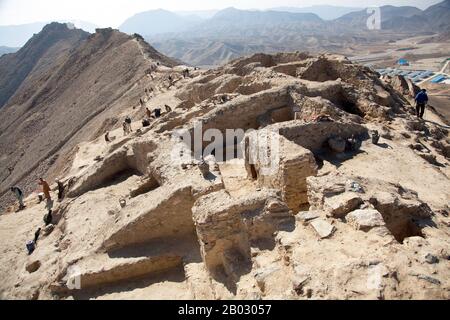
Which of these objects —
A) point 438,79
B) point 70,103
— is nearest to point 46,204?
point 70,103

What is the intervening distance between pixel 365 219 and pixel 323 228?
673 millimetres

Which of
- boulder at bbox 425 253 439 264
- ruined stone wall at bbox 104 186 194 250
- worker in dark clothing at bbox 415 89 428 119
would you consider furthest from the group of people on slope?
worker in dark clothing at bbox 415 89 428 119

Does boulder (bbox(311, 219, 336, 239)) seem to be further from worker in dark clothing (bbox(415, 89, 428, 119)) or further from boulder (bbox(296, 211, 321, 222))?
worker in dark clothing (bbox(415, 89, 428, 119))

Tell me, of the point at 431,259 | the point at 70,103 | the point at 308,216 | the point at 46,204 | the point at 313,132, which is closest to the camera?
the point at 431,259

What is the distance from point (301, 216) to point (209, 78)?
18141 mm

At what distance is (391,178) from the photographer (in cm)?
931

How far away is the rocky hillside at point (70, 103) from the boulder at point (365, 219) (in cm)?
2384

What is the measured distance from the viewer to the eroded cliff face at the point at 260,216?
5.05 m

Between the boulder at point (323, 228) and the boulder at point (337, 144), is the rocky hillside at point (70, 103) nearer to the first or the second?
the boulder at point (337, 144)

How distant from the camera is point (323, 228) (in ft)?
18.9

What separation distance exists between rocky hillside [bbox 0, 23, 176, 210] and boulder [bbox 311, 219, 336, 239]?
23467 millimetres

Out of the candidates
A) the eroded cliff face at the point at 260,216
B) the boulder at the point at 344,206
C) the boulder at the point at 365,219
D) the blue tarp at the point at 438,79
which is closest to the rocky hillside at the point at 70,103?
the eroded cliff face at the point at 260,216

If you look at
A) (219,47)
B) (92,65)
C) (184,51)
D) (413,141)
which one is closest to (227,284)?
(413,141)

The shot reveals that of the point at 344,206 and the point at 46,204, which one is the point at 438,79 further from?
the point at 46,204
